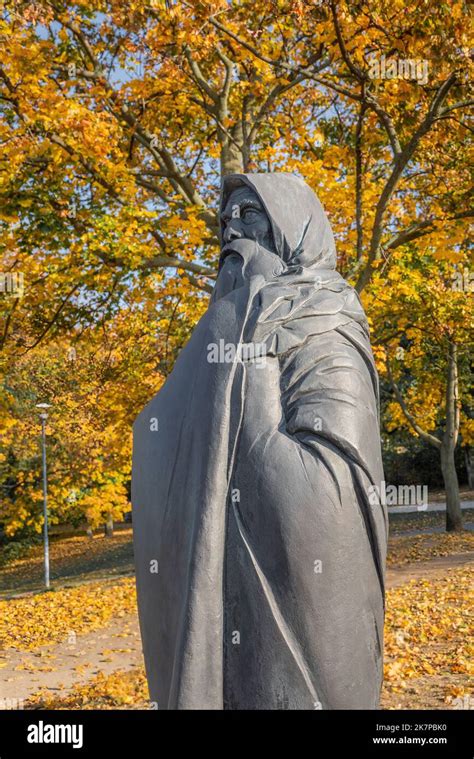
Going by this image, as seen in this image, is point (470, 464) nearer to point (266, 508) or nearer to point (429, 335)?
point (429, 335)

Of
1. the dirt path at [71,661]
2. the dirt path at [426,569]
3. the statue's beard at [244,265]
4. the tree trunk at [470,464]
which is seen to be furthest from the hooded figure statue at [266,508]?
the tree trunk at [470,464]

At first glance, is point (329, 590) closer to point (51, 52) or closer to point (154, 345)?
point (51, 52)

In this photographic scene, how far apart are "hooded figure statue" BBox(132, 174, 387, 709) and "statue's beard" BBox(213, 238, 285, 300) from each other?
0.01m

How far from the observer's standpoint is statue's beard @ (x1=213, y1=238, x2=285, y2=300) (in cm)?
286

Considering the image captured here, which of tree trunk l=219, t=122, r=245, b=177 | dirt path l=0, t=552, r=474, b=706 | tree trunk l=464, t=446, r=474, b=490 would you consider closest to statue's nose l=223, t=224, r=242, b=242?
dirt path l=0, t=552, r=474, b=706

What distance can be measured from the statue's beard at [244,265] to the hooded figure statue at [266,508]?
0.01 meters

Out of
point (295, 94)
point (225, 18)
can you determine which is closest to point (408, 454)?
point (295, 94)

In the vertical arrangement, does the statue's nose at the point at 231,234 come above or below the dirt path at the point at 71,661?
above

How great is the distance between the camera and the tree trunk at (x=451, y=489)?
61.1 ft

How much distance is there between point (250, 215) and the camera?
2.99 meters

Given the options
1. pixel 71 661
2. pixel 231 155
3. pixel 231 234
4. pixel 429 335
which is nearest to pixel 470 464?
pixel 429 335

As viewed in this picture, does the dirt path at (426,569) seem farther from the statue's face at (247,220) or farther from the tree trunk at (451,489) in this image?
the statue's face at (247,220)

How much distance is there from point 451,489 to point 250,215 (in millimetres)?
16779

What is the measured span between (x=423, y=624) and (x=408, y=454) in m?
22.6
